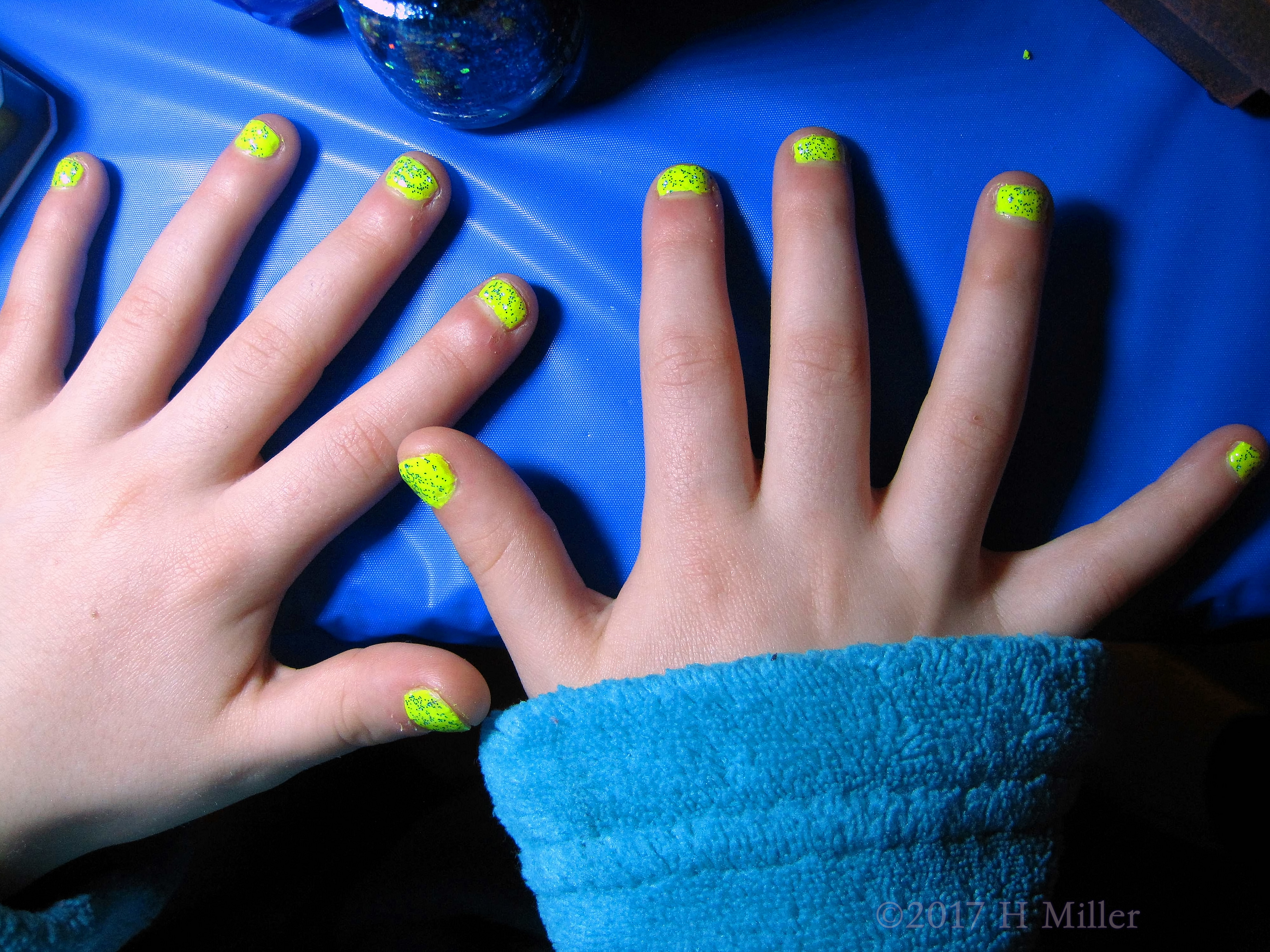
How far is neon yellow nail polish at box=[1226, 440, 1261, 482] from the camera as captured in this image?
0.53 m

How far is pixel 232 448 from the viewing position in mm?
533

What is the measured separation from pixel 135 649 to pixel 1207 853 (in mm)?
965

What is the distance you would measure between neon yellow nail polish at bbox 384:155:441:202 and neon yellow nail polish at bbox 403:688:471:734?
1.07ft

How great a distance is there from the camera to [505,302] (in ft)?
1.73

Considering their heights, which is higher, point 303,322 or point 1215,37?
point 1215,37

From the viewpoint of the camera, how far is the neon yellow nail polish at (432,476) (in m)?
0.50

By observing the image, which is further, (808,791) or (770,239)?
(770,239)

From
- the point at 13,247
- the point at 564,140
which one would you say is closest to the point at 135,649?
the point at 13,247

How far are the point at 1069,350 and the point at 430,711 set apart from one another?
1.62ft

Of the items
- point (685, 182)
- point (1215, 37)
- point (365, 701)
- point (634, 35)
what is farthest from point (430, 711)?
point (1215, 37)

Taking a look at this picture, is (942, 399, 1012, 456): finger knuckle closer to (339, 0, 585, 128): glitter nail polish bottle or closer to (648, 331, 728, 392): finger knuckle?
(648, 331, 728, 392): finger knuckle

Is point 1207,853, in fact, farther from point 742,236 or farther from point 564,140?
point 564,140

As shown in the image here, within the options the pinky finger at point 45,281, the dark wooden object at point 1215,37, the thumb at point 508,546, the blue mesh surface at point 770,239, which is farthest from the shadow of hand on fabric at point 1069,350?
the pinky finger at point 45,281

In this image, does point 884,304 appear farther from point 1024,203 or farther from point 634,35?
point 634,35
